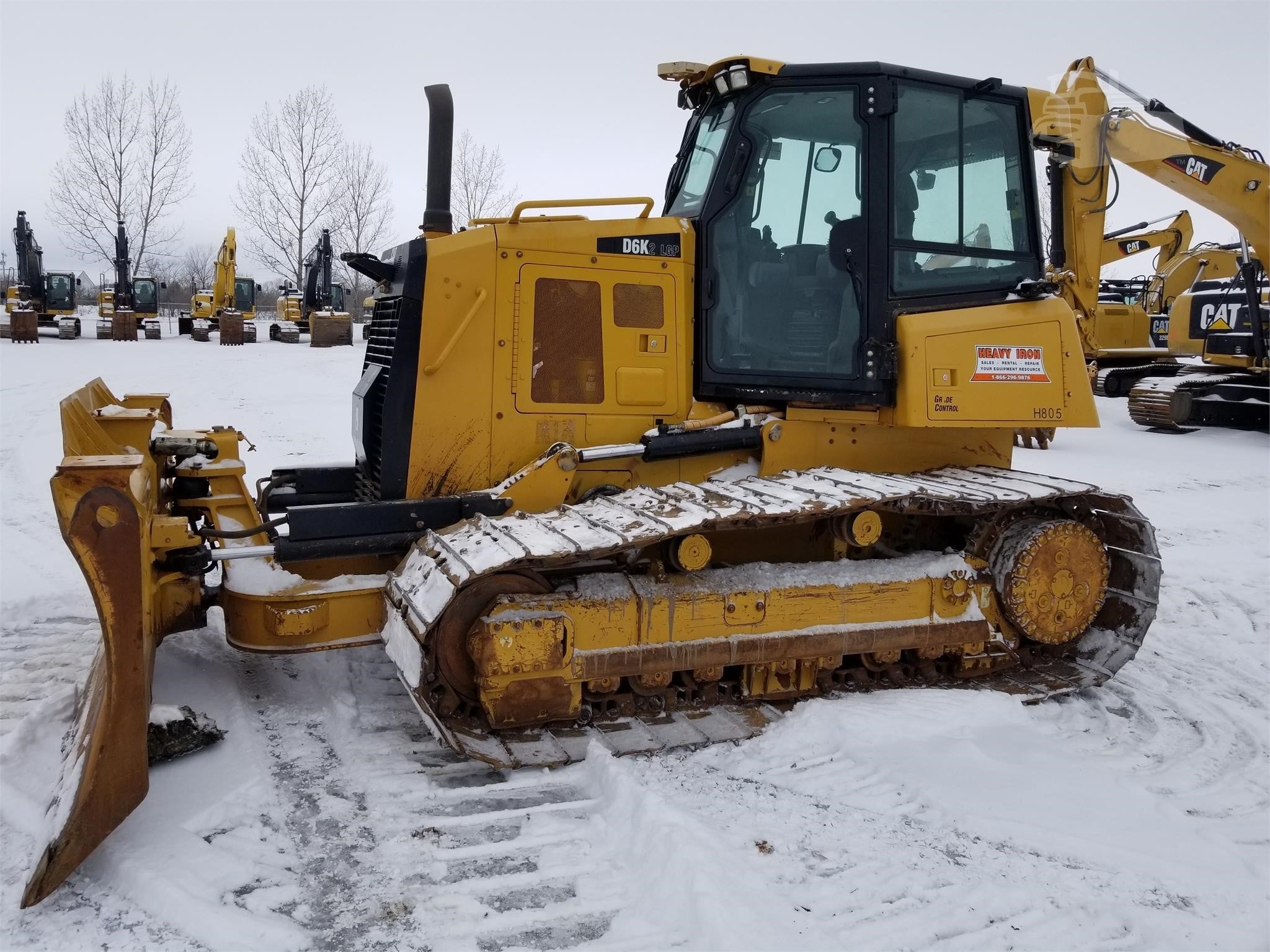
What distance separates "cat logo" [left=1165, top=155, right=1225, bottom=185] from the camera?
12.5 metres

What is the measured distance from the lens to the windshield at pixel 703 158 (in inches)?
183

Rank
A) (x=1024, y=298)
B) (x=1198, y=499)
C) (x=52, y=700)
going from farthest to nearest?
(x=1198, y=499)
(x=1024, y=298)
(x=52, y=700)

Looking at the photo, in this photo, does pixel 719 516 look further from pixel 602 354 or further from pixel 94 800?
pixel 94 800

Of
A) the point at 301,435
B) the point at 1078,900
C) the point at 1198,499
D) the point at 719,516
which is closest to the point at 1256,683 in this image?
the point at 1078,900

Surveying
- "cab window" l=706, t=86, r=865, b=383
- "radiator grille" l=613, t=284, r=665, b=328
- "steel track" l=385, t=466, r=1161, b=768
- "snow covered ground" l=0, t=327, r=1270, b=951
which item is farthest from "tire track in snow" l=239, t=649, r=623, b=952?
"cab window" l=706, t=86, r=865, b=383

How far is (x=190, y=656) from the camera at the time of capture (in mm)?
4855

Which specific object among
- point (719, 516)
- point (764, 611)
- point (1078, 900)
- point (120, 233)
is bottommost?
point (1078, 900)

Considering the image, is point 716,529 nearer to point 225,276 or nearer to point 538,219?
point 538,219

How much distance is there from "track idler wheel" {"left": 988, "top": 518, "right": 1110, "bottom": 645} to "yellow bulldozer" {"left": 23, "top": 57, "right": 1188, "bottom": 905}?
1cm

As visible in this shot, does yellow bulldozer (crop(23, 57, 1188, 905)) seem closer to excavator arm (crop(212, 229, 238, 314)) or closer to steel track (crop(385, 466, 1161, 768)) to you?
steel track (crop(385, 466, 1161, 768))

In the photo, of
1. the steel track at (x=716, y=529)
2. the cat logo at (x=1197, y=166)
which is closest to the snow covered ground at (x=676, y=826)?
the steel track at (x=716, y=529)

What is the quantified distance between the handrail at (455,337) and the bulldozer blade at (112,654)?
1.40 m

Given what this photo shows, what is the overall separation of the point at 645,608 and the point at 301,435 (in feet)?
27.4

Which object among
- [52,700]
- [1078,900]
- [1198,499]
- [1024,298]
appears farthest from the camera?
[1198,499]
